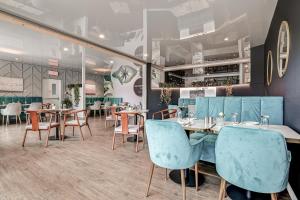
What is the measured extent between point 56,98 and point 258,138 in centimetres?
1156

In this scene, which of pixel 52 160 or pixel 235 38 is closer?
pixel 52 160

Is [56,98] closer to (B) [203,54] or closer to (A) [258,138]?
(B) [203,54]

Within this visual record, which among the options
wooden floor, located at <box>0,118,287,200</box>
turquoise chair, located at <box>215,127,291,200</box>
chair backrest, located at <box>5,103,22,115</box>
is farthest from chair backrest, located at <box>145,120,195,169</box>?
chair backrest, located at <box>5,103,22,115</box>

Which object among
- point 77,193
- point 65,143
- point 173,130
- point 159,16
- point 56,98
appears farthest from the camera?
point 56,98

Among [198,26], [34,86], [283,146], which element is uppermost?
[198,26]

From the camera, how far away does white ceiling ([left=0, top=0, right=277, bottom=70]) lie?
3.00m

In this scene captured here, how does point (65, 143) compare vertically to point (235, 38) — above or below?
below

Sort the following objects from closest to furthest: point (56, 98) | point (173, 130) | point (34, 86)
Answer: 1. point (173, 130)
2. point (34, 86)
3. point (56, 98)

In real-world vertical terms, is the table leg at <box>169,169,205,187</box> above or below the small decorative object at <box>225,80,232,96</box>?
below

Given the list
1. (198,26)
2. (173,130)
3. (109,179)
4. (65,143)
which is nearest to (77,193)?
(109,179)

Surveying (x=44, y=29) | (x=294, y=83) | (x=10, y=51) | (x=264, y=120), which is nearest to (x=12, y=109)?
(x=10, y=51)

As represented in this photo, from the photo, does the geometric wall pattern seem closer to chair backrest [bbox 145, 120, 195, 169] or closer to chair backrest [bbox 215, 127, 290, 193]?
chair backrest [bbox 145, 120, 195, 169]

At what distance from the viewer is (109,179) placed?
2.35m

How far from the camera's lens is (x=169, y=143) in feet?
5.59
